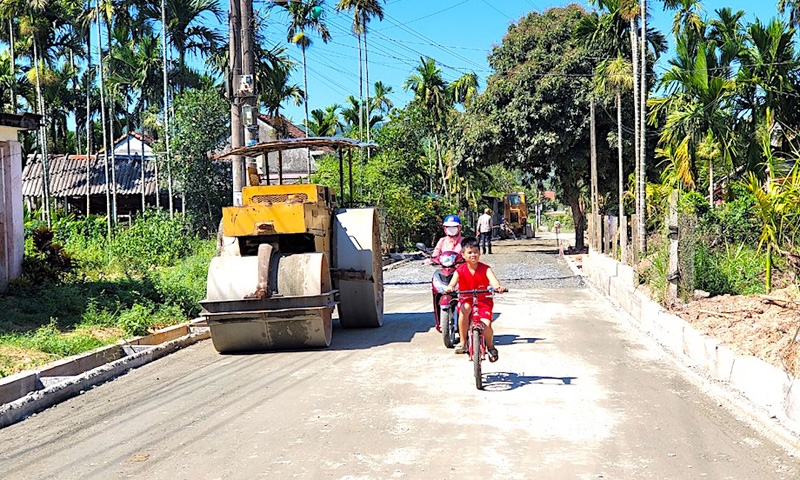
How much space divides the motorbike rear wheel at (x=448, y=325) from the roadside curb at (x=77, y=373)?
3.81 m

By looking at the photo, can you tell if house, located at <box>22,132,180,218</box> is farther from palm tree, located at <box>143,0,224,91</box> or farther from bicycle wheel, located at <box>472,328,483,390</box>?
Result: bicycle wheel, located at <box>472,328,483,390</box>

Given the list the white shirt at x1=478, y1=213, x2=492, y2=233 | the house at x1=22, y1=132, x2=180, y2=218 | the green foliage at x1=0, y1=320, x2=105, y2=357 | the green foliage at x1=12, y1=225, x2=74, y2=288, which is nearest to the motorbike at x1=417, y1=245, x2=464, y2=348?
the green foliage at x1=0, y1=320, x2=105, y2=357

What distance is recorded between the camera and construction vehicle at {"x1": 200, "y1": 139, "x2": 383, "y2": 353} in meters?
10.6

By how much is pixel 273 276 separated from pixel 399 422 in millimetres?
4142

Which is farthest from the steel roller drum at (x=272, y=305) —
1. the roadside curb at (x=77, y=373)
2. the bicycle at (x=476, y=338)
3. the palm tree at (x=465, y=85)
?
the palm tree at (x=465, y=85)

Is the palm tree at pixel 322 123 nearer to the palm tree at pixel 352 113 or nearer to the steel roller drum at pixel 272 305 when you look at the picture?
the palm tree at pixel 352 113

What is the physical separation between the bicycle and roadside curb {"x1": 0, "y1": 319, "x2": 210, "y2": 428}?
165 inches

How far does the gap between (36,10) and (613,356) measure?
32.9 m

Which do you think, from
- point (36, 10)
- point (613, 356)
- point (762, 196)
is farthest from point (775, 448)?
point (36, 10)

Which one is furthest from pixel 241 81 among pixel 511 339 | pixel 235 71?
pixel 511 339

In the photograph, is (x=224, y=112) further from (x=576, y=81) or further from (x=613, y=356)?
(x=613, y=356)

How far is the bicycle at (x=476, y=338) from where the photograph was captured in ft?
27.1

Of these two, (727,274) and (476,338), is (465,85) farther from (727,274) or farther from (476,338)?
(476,338)

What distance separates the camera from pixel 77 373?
970cm
